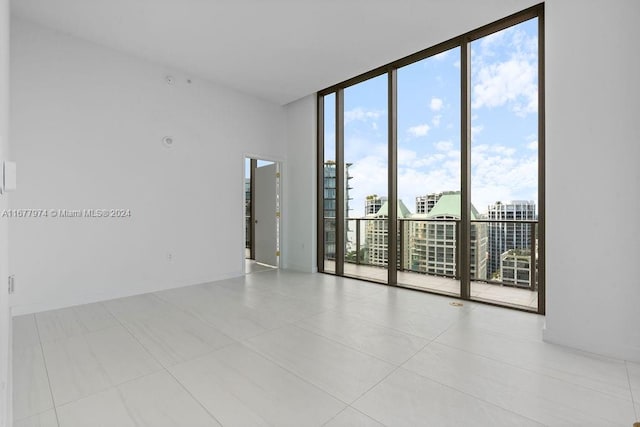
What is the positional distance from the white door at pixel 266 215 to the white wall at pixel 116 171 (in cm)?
91

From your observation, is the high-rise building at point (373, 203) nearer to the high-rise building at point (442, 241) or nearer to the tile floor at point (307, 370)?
the high-rise building at point (442, 241)

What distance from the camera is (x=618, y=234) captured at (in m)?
2.17

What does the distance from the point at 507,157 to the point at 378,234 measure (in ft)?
7.08

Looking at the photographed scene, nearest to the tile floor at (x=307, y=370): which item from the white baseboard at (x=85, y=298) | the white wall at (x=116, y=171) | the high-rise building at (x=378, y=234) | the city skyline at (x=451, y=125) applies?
the white baseboard at (x=85, y=298)

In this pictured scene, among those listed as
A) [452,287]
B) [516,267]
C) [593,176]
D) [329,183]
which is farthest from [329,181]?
[593,176]

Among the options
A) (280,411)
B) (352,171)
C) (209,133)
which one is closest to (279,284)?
(352,171)

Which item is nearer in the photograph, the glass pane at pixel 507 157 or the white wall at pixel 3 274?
the white wall at pixel 3 274

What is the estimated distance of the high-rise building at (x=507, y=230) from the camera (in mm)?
3477

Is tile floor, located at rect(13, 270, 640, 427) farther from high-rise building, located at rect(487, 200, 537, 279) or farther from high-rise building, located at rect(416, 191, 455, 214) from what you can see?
high-rise building, located at rect(416, 191, 455, 214)

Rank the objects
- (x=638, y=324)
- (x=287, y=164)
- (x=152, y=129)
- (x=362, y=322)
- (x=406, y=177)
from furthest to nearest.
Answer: (x=287, y=164) → (x=406, y=177) → (x=152, y=129) → (x=362, y=322) → (x=638, y=324)

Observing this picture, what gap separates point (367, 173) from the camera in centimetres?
468

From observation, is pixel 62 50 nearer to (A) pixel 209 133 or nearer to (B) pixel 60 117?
(B) pixel 60 117

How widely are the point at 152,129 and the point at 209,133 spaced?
775mm

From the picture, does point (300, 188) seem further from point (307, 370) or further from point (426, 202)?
point (307, 370)
